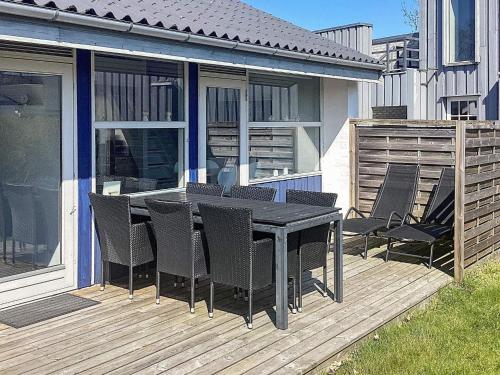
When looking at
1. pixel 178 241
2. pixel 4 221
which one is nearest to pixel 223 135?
pixel 178 241

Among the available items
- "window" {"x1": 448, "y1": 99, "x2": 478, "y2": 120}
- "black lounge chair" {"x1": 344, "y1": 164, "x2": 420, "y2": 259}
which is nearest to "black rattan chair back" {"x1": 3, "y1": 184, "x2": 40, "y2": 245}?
"black lounge chair" {"x1": 344, "y1": 164, "x2": 420, "y2": 259}

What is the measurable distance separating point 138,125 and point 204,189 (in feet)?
3.16

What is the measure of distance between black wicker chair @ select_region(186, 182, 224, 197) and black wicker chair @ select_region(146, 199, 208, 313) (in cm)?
127

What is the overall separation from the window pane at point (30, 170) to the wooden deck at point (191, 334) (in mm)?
641

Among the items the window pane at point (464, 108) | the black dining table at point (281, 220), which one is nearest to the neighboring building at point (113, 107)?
the black dining table at point (281, 220)

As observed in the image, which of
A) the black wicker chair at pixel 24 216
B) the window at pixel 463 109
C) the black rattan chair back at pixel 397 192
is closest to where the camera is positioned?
the black wicker chair at pixel 24 216

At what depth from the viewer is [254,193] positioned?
619 centimetres

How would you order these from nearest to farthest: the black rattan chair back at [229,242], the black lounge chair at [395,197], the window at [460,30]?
the black rattan chair back at [229,242], the black lounge chair at [395,197], the window at [460,30]

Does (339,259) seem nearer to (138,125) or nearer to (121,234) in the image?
(121,234)

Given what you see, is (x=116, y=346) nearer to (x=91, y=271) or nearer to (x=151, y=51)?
(x=91, y=271)

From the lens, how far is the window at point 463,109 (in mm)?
12625

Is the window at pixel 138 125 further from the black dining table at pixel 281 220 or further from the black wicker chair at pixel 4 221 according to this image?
the black wicker chair at pixel 4 221

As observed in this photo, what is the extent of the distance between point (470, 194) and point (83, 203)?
4.13 metres

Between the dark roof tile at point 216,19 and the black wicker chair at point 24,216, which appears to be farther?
the black wicker chair at point 24,216
